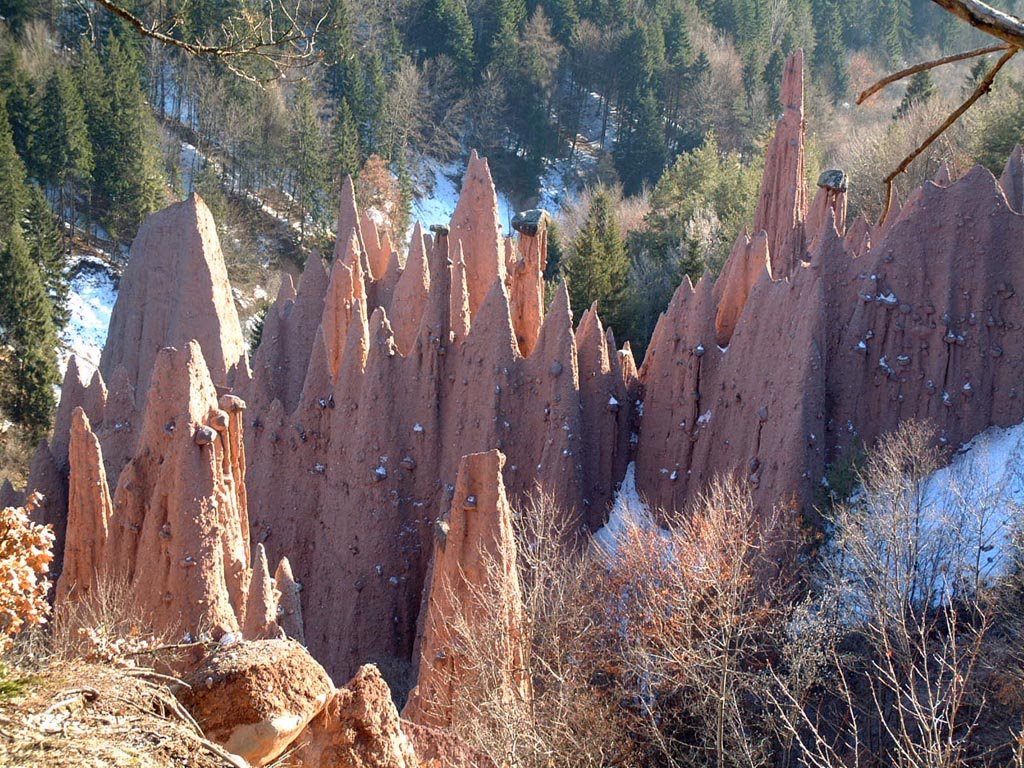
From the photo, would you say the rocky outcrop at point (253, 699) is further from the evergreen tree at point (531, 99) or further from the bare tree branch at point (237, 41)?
the evergreen tree at point (531, 99)

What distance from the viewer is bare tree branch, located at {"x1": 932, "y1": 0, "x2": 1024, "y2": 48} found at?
238 centimetres

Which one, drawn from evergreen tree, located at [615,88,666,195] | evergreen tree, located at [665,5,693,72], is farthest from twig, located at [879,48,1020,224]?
evergreen tree, located at [665,5,693,72]

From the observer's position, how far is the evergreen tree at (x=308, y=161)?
145ft

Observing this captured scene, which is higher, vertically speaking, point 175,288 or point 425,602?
point 175,288

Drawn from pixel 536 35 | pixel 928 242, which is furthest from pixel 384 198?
pixel 928 242

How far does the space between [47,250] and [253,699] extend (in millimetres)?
31933

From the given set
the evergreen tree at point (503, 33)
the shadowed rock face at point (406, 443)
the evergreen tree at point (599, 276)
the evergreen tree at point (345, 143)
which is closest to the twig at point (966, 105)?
the shadowed rock face at point (406, 443)

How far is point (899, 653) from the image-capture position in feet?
39.8

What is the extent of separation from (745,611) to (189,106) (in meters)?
42.4

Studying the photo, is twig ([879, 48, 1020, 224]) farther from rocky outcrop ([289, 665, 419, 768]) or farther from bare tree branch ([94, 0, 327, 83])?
rocky outcrop ([289, 665, 419, 768])

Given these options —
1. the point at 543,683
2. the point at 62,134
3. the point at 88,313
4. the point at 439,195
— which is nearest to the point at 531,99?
the point at 439,195

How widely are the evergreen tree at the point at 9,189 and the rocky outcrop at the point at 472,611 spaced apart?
27.3 m

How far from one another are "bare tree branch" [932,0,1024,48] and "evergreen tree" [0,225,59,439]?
30.4 meters

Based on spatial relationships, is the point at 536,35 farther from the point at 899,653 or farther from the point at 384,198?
the point at 899,653
